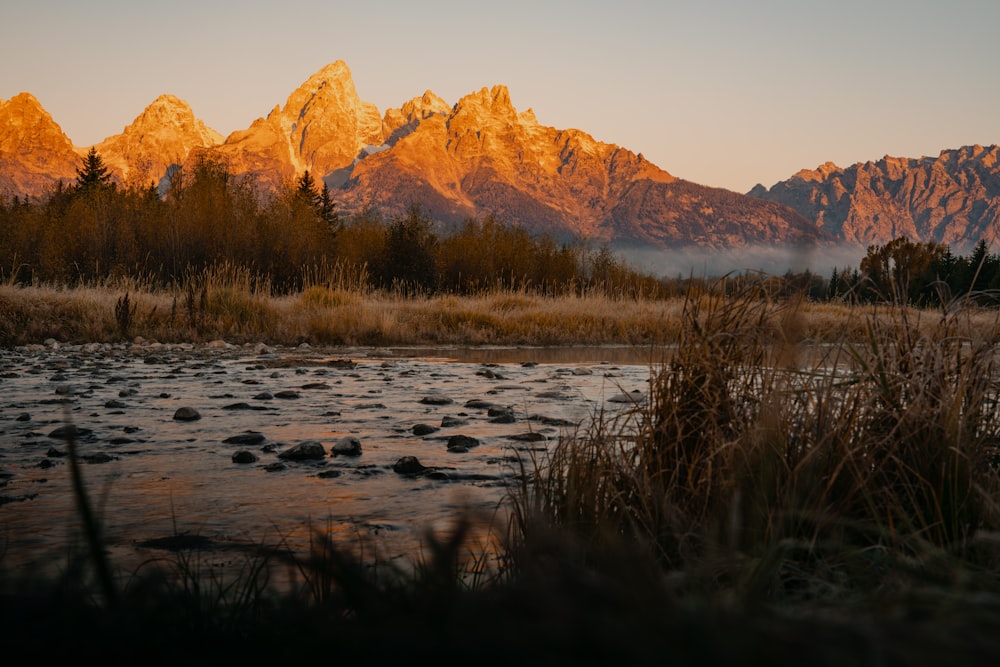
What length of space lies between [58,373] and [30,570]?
9.45m

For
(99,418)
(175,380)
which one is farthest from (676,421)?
(175,380)

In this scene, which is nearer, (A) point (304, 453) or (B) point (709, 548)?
(B) point (709, 548)

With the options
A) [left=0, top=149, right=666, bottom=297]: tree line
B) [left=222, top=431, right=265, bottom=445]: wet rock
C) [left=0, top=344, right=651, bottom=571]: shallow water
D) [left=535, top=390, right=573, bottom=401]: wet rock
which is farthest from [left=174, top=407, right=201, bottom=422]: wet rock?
[left=0, top=149, right=666, bottom=297]: tree line

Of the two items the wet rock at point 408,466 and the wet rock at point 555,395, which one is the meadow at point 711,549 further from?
the wet rock at point 555,395

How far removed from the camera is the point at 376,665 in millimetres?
512

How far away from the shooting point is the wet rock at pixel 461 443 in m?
5.18

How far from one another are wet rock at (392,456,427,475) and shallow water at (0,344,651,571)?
0.05m

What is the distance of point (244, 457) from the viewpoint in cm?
469

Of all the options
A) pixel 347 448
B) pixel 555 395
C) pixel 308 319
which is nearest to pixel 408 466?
pixel 347 448

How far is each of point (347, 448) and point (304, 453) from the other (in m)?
0.30

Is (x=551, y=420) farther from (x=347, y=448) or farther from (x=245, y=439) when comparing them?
(x=245, y=439)

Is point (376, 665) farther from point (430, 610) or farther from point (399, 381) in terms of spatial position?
point (399, 381)

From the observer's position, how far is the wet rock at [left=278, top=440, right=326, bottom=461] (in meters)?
4.79

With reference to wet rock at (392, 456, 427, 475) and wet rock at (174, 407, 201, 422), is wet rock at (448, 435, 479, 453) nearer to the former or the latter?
wet rock at (392, 456, 427, 475)
